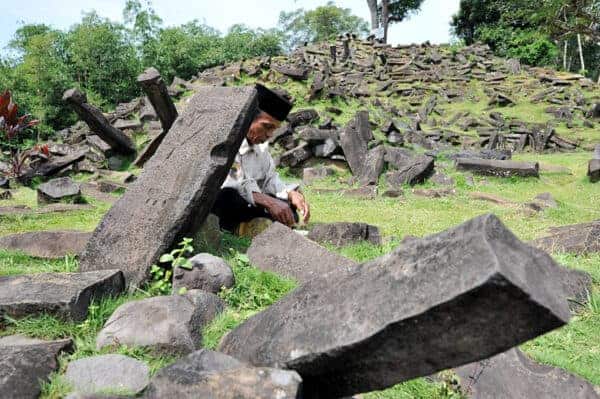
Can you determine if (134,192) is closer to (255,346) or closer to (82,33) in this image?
(255,346)

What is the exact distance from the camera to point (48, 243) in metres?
4.19

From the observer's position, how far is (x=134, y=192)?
3.86 meters

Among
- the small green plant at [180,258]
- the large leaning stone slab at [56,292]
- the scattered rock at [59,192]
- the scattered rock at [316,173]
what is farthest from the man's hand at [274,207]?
the scattered rock at [316,173]

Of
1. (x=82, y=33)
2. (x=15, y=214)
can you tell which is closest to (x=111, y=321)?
(x=15, y=214)

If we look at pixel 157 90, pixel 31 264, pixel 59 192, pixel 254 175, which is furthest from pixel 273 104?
pixel 157 90

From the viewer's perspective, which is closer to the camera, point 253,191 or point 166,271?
point 166,271

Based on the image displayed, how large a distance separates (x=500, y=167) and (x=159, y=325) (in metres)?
8.78

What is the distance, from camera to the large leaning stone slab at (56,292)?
8.81 feet

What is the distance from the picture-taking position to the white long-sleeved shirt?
15.9 feet

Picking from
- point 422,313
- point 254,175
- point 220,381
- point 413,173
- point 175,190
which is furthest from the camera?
point 413,173

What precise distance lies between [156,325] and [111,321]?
1.03 ft

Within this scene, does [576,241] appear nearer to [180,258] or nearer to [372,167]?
[180,258]

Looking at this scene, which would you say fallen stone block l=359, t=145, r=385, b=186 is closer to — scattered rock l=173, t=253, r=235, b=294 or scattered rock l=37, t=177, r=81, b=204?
scattered rock l=37, t=177, r=81, b=204

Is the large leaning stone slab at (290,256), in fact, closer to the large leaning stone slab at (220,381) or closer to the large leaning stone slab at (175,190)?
the large leaning stone slab at (175,190)
